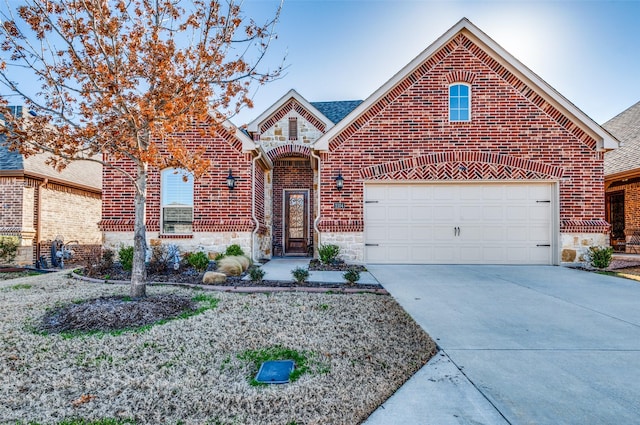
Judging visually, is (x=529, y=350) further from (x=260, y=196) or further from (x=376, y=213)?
(x=260, y=196)

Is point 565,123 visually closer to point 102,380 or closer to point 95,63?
point 95,63

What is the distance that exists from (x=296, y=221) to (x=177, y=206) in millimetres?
4919

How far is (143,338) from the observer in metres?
3.79

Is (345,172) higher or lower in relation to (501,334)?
higher

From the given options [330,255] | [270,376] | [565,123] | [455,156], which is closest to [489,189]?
[455,156]

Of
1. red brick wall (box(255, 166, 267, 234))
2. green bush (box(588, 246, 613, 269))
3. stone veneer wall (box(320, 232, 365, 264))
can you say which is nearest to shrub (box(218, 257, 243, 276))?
stone veneer wall (box(320, 232, 365, 264))

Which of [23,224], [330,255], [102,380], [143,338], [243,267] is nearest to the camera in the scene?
[102,380]

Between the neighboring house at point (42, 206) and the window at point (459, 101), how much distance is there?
11.9 meters

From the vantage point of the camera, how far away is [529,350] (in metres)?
3.47

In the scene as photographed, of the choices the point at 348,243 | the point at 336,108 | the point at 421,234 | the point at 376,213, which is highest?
the point at 336,108

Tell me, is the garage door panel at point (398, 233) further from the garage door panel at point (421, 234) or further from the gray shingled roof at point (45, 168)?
the gray shingled roof at point (45, 168)

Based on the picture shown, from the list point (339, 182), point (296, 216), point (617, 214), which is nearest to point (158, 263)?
point (339, 182)

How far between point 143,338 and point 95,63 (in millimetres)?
3529

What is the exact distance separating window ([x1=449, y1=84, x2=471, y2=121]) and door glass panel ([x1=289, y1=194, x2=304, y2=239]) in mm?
5991
